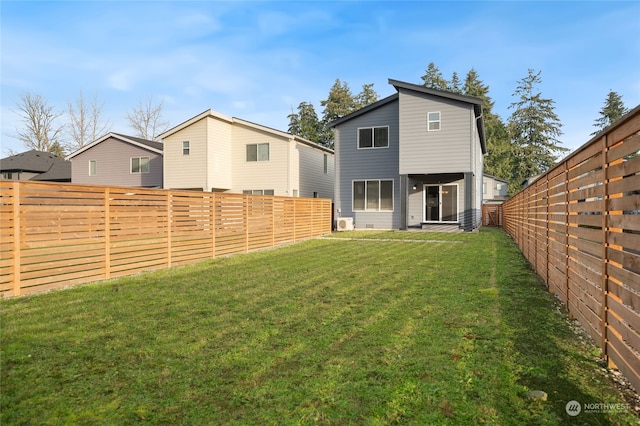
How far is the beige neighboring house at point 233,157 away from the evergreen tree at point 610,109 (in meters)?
47.4

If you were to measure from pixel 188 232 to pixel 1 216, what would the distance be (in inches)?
139

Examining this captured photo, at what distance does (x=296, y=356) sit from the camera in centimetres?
302

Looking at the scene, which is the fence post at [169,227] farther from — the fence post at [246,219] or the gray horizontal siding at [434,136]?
the gray horizontal siding at [434,136]

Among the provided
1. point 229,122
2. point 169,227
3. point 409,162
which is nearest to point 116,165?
point 229,122

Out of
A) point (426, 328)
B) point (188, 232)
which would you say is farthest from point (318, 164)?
point (426, 328)

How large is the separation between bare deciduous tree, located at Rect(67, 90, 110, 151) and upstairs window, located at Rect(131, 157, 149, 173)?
61.4ft

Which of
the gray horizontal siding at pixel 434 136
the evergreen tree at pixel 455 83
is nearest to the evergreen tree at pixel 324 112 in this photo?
the evergreen tree at pixel 455 83

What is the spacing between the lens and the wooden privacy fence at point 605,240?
7.63 ft

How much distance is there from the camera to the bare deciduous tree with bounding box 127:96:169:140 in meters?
38.9

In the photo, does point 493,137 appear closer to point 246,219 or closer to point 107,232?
point 246,219

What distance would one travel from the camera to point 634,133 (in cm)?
237

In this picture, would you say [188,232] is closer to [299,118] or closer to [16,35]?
[16,35]

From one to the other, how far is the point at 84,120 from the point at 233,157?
26543 millimetres

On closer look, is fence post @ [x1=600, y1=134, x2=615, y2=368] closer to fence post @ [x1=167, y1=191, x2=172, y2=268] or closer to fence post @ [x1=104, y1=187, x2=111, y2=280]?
fence post @ [x1=104, y1=187, x2=111, y2=280]
